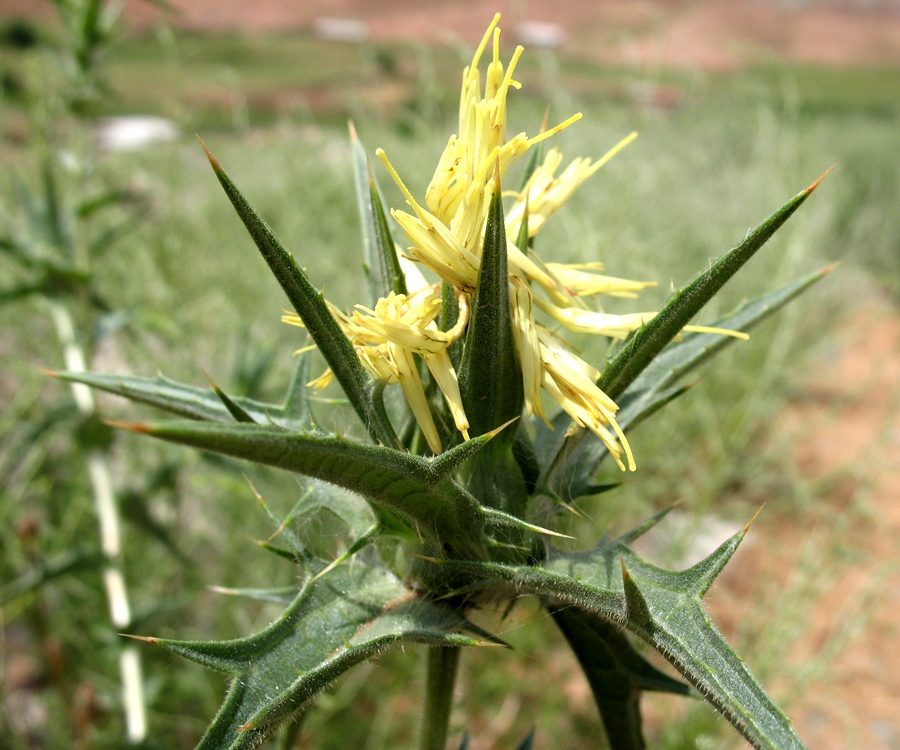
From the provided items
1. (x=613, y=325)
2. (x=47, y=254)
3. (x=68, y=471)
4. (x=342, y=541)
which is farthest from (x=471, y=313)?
(x=68, y=471)

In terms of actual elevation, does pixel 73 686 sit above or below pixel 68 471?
below

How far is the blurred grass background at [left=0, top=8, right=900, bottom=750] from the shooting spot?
80.3 inches

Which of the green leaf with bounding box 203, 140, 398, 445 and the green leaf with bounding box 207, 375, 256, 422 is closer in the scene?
the green leaf with bounding box 203, 140, 398, 445

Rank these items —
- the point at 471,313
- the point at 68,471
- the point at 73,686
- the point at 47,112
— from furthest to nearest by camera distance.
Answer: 1. the point at 68,471
2. the point at 73,686
3. the point at 47,112
4. the point at 471,313

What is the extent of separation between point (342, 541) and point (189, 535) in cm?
177

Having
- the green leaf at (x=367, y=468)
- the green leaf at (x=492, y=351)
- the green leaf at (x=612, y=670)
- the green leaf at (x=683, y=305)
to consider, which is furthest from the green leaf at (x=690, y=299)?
the green leaf at (x=612, y=670)

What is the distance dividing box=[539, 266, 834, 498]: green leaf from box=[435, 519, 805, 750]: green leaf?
0.34 ft

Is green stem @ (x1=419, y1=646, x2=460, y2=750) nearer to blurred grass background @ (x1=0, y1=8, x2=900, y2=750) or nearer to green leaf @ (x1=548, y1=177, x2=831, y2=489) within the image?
blurred grass background @ (x1=0, y1=8, x2=900, y2=750)

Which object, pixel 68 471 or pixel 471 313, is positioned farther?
pixel 68 471

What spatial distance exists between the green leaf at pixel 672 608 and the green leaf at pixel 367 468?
0.05 meters

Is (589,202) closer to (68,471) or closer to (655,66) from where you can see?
(655,66)

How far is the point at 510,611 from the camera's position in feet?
2.75

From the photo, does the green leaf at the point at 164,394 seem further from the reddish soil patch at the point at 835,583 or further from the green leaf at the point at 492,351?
the reddish soil patch at the point at 835,583

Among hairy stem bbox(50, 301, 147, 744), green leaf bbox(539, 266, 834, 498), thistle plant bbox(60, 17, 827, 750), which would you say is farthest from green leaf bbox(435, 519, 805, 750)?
hairy stem bbox(50, 301, 147, 744)
